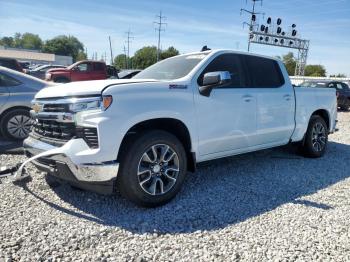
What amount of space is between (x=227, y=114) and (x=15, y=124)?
4516mm

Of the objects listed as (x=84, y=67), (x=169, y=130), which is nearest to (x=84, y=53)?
(x=84, y=67)

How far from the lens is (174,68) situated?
4.93 metres

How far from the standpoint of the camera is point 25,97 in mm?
6973

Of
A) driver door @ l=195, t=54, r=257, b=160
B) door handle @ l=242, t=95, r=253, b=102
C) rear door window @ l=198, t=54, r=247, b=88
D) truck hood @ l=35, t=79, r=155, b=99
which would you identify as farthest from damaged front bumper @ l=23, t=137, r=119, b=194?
door handle @ l=242, t=95, r=253, b=102

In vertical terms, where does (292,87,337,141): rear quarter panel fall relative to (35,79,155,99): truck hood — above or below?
below

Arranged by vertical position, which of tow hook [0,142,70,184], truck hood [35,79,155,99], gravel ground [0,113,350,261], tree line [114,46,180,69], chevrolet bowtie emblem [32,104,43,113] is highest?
tree line [114,46,180,69]

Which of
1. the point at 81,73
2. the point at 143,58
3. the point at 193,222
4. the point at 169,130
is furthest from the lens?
the point at 143,58

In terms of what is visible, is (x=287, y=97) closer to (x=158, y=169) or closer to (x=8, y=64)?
(x=158, y=169)

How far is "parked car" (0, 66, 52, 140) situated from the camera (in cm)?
686

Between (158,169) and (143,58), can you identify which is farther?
(143,58)

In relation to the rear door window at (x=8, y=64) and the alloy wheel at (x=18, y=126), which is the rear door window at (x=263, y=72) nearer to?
the alloy wheel at (x=18, y=126)

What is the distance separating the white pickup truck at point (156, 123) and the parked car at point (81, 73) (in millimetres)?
15748

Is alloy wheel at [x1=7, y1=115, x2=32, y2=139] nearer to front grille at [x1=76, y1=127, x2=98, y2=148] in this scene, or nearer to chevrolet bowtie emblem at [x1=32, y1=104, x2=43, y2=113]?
chevrolet bowtie emblem at [x1=32, y1=104, x2=43, y2=113]

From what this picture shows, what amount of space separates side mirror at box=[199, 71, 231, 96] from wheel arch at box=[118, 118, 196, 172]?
1.75ft
